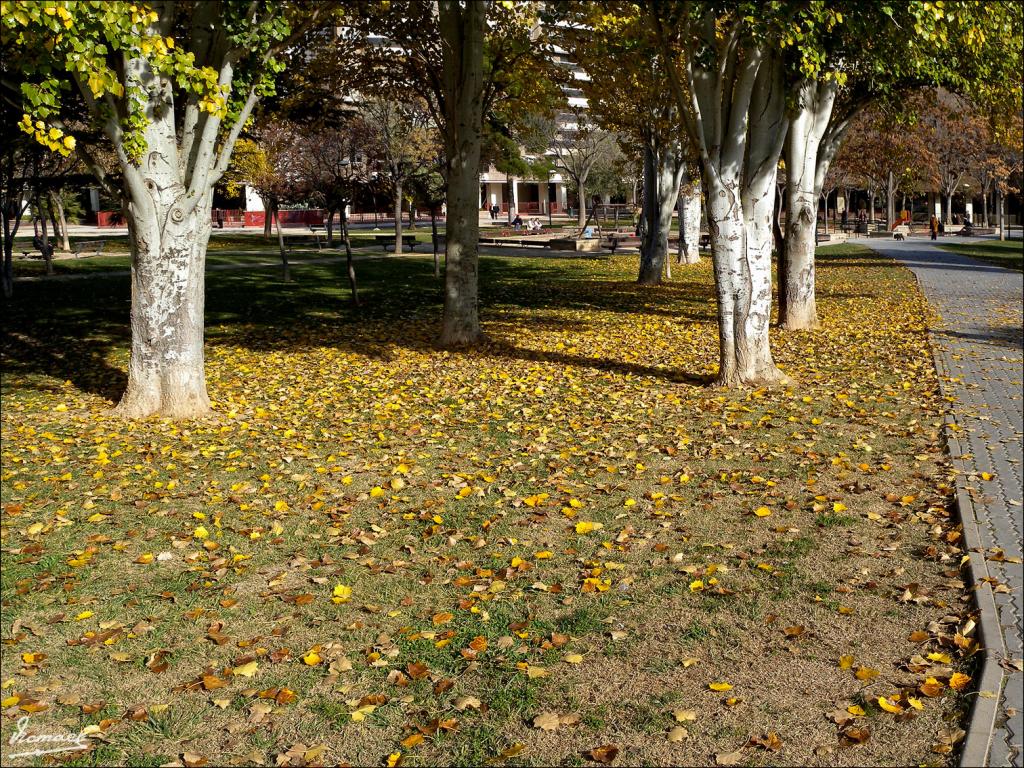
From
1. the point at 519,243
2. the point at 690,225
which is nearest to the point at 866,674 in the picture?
the point at 690,225

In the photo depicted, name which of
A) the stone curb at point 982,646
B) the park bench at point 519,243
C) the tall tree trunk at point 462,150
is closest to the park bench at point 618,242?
the park bench at point 519,243

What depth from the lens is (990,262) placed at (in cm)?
3278

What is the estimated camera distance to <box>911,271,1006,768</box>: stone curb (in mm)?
4004

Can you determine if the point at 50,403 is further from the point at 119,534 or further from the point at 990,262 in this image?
the point at 990,262

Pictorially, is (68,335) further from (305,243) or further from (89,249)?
(305,243)

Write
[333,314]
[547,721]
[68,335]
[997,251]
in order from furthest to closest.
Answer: [997,251] → [333,314] → [68,335] → [547,721]

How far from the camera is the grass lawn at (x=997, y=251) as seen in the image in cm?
3266

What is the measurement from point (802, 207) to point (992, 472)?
8846 mm

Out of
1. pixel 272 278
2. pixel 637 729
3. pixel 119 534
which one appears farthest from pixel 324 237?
pixel 637 729

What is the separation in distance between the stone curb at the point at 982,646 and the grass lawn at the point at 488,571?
4.4 inches

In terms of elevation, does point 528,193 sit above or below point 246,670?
above

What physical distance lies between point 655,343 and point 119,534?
10.0 m

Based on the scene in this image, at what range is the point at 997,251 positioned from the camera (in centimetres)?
3900

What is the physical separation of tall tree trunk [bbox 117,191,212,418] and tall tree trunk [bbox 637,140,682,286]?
16.2m
